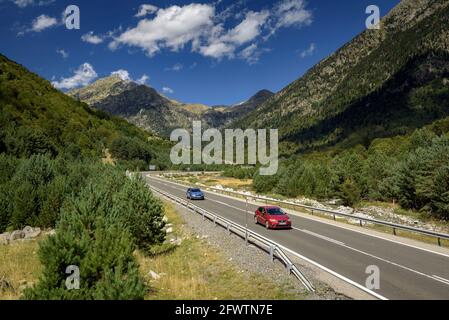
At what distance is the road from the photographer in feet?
Answer: 37.5

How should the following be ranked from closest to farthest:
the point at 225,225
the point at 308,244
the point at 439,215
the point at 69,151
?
the point at 308,244
the point at 225,225
the point at 439,215
the point at 69,151

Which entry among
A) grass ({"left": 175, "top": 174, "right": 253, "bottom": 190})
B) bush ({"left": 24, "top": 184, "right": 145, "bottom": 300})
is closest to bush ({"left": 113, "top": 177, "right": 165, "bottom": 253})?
bush ({"left": 24, "top": 184, "right": 145, "bottom": 300})

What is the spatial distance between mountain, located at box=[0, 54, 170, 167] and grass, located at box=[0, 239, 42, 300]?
3733 cm

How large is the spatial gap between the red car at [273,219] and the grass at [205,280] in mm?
6248

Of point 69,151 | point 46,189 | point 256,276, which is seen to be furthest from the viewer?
point 69,151

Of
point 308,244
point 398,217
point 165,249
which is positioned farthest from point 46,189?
point 398,217

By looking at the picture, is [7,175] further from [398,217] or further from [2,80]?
[2,80]

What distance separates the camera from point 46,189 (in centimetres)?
3241

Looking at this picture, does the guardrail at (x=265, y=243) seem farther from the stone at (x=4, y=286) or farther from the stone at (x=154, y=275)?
the stone at (x=4, y=286)

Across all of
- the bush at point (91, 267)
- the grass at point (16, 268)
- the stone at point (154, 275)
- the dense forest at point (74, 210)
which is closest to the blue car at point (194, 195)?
the dense forest at point (74, 210)

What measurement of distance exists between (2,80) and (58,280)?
108 meters

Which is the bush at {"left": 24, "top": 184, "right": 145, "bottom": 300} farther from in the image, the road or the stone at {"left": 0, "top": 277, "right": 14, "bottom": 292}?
the road

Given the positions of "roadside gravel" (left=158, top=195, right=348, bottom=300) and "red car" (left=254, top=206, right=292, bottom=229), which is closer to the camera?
"roadside gravel" (left=158, top=195, right=348, bottom=300)

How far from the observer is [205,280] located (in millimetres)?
13562
